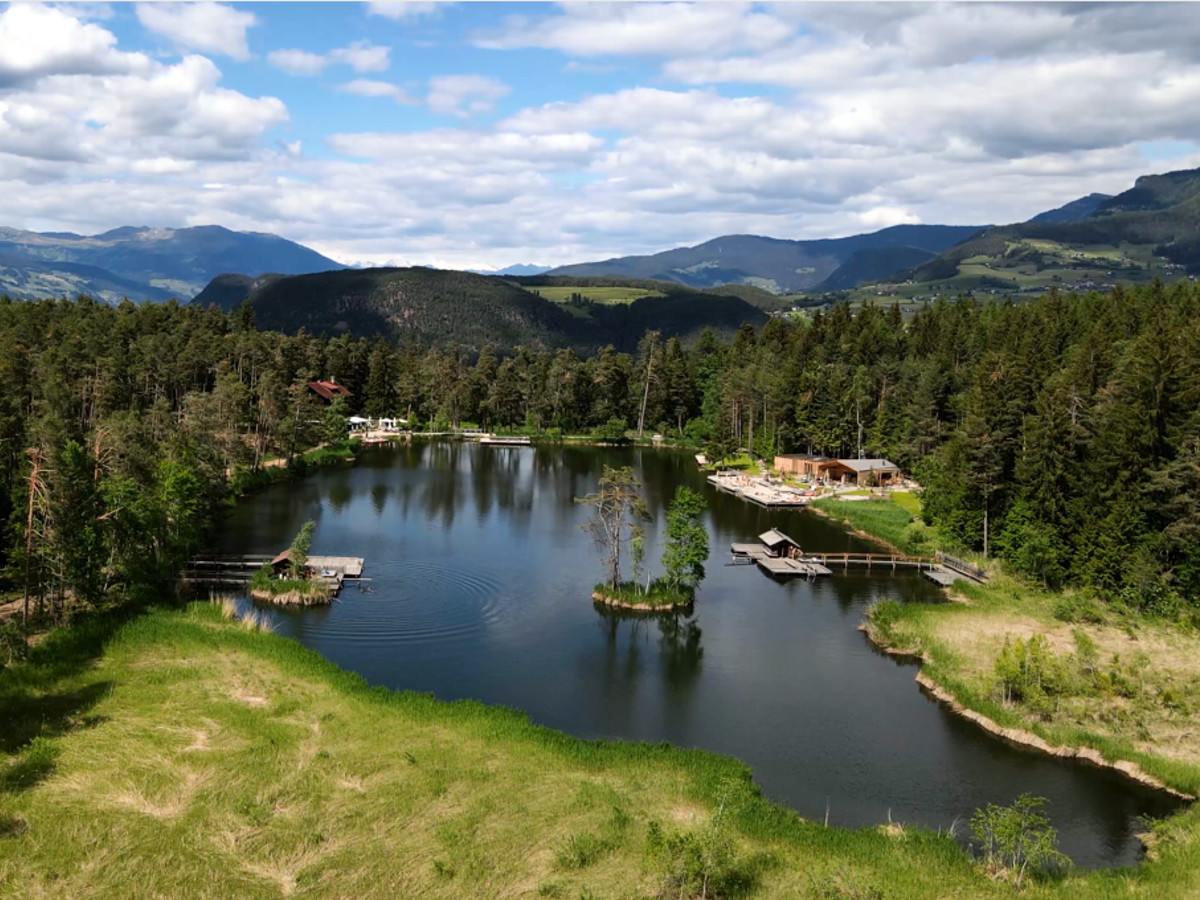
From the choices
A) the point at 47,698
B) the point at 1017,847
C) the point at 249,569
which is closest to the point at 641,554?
the point at 249,569

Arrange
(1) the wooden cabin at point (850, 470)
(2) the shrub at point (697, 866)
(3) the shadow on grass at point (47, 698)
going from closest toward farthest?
(2) the shrub at point (697, 866) < (3) the shadow on grass at point (47, 698) < (1) the wooden cabin at point (850, 470)

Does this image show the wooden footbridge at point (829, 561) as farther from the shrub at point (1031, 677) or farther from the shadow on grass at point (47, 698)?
the shadow on grass at point (47, 698)

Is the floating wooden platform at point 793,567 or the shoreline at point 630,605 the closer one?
the shoreline at point 630,605

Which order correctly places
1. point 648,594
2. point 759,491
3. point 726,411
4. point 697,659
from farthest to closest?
point 726,411 → point 759,491 → point 648,594 → point 697,659

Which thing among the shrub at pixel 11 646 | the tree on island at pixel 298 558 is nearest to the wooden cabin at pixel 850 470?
the tree on island at pixel 298 558

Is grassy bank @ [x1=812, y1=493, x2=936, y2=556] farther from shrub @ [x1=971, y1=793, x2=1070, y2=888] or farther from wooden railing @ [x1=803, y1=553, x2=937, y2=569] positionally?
shrub @ [x1=971, y1=793, x2=1070, y2=888]

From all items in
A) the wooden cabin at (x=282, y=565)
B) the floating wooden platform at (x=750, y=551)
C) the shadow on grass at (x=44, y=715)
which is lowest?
the floating wooden platform at (x=750, y=551)

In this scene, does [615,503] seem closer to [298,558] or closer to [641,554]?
[641,554]

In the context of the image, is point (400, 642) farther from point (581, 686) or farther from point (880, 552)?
point (880, 552)
